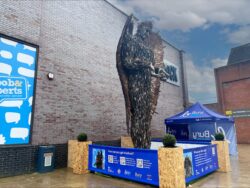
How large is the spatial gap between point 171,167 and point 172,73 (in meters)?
12.7

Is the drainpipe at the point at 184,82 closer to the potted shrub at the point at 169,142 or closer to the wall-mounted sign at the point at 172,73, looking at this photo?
the wall-mounted sign at the point at 172,73

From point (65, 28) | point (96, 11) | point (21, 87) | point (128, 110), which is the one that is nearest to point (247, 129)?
point (128, 110)

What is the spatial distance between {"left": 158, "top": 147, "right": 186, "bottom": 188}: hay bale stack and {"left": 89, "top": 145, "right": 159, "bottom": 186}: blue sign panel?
0.22 meters

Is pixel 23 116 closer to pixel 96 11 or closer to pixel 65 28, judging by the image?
pixel 65 28

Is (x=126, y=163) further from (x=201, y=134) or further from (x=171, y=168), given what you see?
(x=201, y=134)

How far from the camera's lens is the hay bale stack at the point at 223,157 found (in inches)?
279

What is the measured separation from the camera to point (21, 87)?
7199mm

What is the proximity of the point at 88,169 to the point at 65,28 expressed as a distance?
6196 mm

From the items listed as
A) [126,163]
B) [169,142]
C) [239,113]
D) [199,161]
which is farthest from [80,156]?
[239,113]

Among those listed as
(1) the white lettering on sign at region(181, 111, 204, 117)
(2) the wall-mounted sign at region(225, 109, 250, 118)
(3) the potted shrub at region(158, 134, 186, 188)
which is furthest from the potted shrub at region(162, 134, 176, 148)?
(2) the wall-mounted sign at region(225, 109, 250, 118)

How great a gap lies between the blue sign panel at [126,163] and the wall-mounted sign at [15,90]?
2571 mm

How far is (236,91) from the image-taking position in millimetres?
18391

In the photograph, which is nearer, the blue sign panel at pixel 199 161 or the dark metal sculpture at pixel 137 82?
the blue sign panel at pixel 199 161

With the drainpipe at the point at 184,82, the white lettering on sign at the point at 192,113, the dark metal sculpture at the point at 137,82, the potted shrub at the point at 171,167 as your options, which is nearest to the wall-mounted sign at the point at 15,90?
the dark metal sculpture at the point at 137,82
